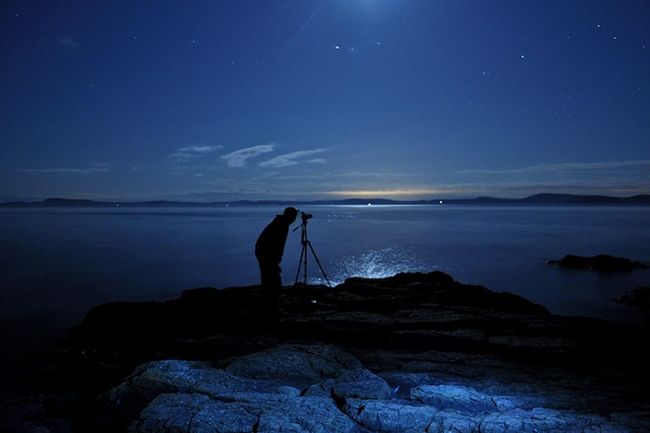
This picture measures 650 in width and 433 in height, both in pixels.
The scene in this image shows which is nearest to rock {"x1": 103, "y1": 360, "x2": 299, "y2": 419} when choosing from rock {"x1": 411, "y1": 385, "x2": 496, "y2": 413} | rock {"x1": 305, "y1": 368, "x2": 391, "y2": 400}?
rock {"x1": 305, "y1": 368, "x2": 391, "y2": 400}

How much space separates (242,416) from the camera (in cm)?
408

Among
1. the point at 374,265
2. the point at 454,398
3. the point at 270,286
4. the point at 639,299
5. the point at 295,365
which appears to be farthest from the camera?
the point at 374,265

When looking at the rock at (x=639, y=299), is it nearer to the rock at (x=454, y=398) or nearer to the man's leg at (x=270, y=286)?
the rock at (x=454, y=398)

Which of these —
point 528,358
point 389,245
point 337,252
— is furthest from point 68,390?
point 389,245

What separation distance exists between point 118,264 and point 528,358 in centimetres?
3178

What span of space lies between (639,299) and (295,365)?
66.8 ft

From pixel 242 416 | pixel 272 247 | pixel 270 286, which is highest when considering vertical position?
pixel 272 247

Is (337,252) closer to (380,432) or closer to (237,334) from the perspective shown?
(237,334)

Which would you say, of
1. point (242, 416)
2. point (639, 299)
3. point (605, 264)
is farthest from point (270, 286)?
point (605, 264)

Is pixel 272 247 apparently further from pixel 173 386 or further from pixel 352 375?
pixel 173 386

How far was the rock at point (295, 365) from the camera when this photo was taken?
5289mm

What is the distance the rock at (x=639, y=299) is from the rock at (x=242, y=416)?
1944cm

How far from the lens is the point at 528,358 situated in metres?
6.34

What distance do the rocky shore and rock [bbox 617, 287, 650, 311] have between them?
42.8 feet
